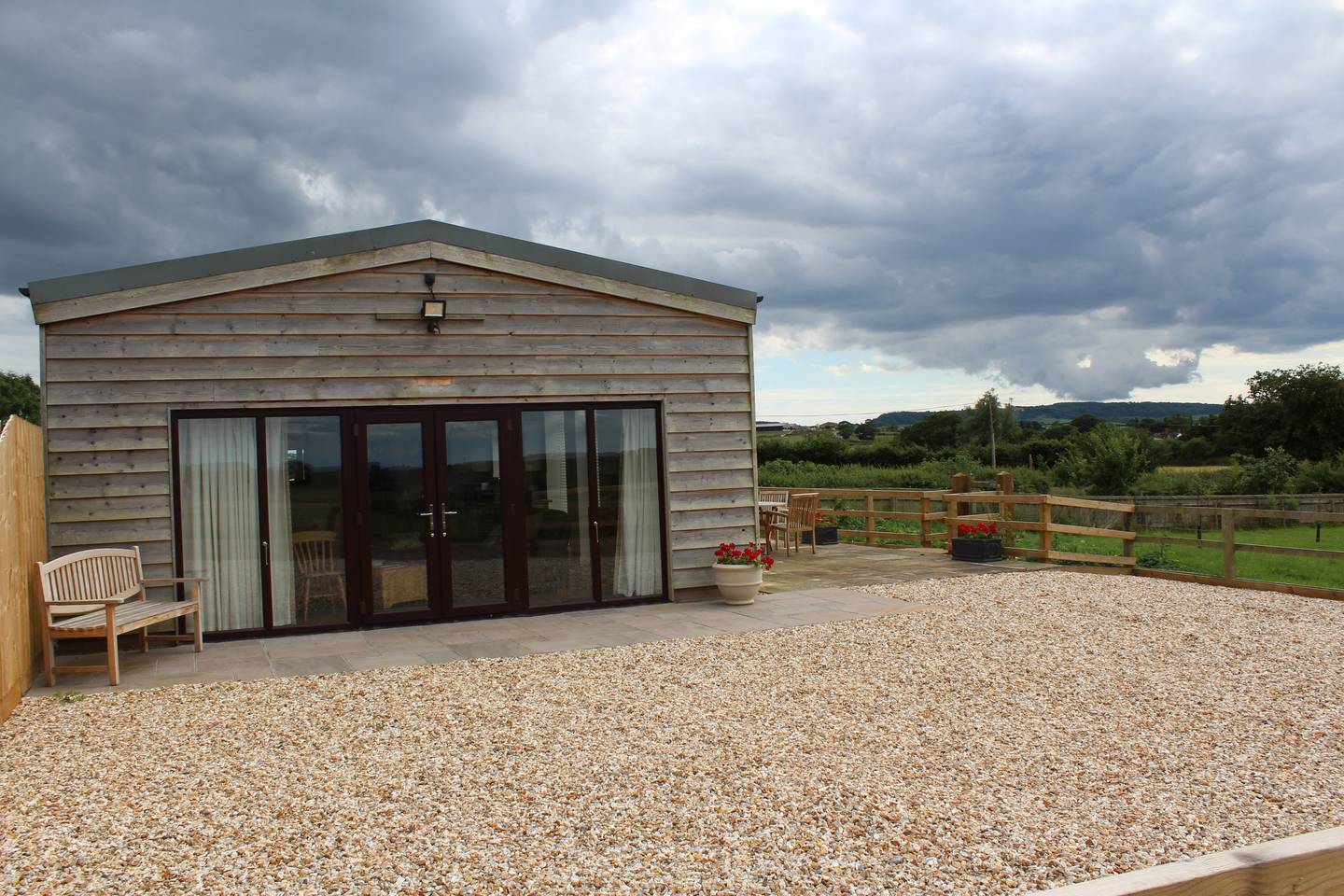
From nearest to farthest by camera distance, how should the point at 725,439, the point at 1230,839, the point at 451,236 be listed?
the point at 1230,839 → the point at 451,236 → the point at 725,439

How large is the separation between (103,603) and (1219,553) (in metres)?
17.1

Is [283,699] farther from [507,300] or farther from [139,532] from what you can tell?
[507,300]

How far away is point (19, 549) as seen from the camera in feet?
19.4

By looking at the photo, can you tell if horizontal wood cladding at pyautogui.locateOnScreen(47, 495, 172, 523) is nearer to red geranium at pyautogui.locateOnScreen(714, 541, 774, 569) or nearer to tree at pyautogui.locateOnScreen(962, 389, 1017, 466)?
red geranium at pyautogui.locateOnScreen(714, 541, 774, 569)

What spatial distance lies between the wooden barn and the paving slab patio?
0.97ft

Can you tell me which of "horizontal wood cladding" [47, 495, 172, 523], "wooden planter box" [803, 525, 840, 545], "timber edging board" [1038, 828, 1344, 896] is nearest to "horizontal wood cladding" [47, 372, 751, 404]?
"horizontal wood cladding" [47, 495, 172, 523]

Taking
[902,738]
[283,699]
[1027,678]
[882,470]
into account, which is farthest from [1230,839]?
[882,470]

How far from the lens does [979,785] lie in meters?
3.82

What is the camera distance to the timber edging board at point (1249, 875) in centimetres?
175

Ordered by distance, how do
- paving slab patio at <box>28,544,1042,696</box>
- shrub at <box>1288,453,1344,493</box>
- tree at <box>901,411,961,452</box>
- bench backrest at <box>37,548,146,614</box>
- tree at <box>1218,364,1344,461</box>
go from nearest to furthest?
bench backrest at <box>37,548,146,614</box>, paving slab patio at <box>28,544,1042,696</box>, shrub at <box>1288,453,1344,493</box>, tree at <box>1218,364,1344,461</box>, tree at <box>901,411,961,452</box>

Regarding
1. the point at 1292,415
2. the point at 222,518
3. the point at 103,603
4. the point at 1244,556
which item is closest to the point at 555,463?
the point at 222,518

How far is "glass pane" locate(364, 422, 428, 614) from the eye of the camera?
7.73m

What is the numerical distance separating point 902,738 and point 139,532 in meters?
5.90

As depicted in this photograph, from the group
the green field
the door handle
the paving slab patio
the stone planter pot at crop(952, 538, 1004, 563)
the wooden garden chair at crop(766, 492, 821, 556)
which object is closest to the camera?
the paving slab patio
